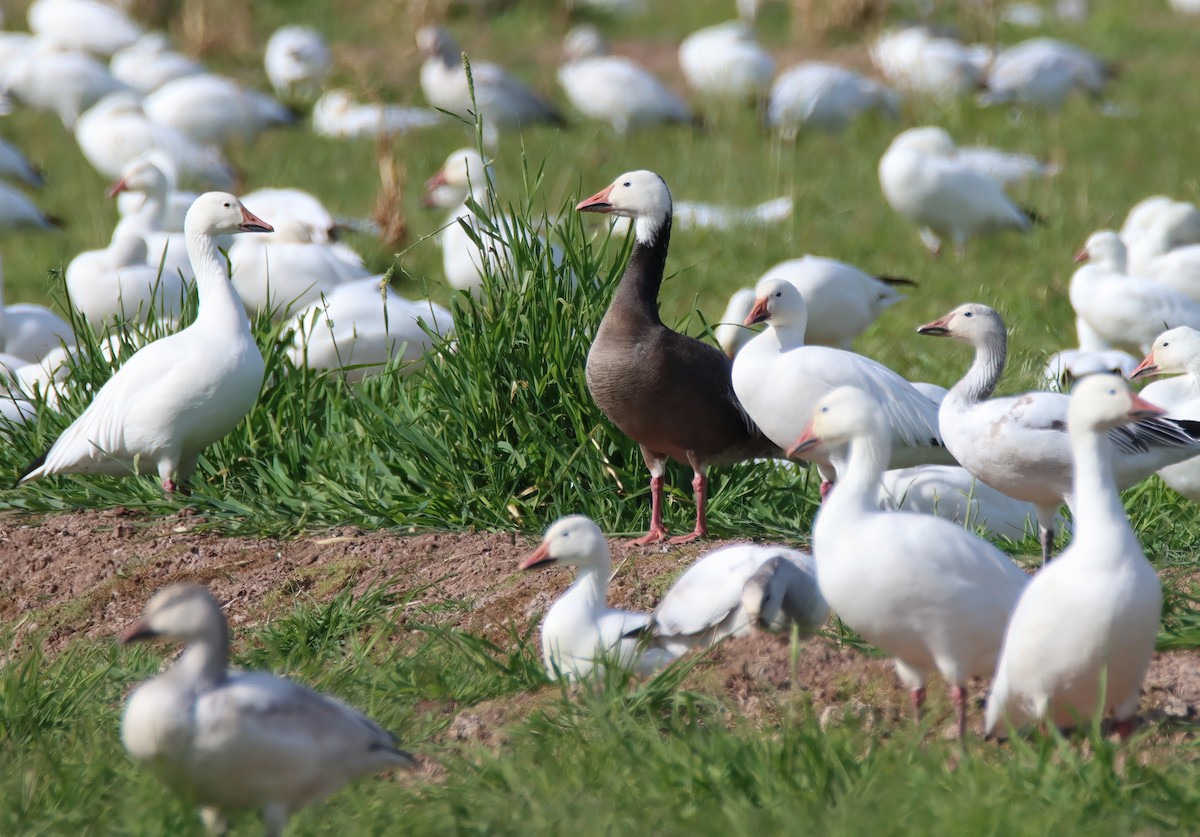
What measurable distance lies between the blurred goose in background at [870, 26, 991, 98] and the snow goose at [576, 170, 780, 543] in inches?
427

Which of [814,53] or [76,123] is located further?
[814,53]

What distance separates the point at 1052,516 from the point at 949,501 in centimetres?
62

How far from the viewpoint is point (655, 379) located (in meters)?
5.16

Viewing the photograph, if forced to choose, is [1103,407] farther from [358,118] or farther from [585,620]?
[358,118]

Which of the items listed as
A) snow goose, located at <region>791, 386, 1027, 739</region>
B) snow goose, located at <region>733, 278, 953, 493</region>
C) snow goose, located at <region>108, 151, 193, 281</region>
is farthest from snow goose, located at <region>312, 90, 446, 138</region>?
snow goose, located at <region>791, 386, 1027, 739</region>

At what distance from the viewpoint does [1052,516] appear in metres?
4.91

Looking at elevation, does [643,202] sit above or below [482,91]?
above

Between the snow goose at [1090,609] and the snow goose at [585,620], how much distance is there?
0.99 meters

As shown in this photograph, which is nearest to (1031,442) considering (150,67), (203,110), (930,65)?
(203,110)

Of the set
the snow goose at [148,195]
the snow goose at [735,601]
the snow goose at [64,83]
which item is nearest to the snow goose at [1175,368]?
the snow goose at [735,601]

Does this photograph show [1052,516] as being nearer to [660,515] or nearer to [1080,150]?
[660,515]

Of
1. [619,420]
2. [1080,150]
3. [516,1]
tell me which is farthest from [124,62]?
[619,420]

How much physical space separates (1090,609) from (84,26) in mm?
17629

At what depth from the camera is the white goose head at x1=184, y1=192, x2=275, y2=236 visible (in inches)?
235
